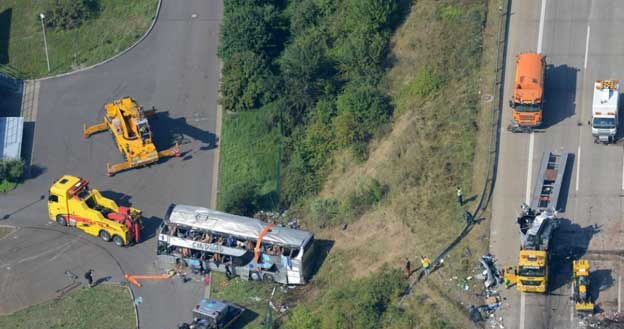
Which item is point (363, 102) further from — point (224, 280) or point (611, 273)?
point (611, 273)

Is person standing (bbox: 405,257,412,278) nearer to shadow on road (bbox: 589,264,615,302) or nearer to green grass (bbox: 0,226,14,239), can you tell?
shadow on road (bbox: 589,264,615,302)

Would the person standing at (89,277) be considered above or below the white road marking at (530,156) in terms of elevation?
below

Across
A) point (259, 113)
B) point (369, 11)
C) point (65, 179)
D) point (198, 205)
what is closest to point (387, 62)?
point (369, 11)

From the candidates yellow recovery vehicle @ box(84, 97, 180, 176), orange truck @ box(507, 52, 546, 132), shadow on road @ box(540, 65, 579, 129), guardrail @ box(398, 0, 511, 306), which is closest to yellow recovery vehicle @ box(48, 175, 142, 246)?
yellow recovery vehicle @ box(84, 97, 180, 176)

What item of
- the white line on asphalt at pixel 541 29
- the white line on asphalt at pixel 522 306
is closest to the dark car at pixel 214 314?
the white line on asphalt at pixel 522 306

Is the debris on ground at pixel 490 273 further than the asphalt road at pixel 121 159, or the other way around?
the asphalt road at pixel 121 159

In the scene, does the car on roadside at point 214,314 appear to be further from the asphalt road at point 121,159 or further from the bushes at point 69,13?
the bushes at point 69,13
